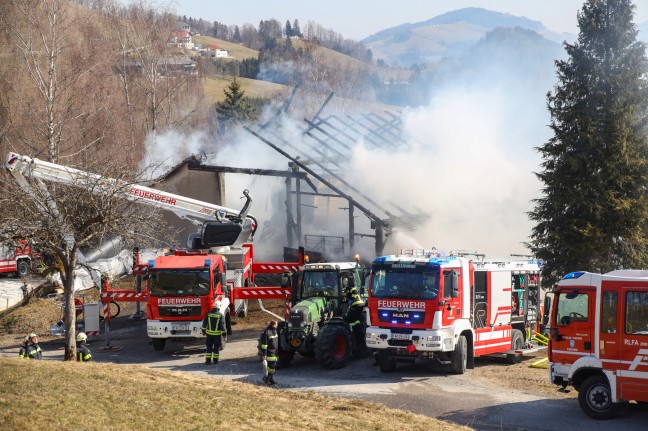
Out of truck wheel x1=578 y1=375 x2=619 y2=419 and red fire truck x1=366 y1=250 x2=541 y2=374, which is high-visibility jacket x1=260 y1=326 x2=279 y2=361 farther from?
truck wheel x1=578 y1=375 x2=619 y2=419

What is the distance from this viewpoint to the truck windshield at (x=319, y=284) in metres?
21.5

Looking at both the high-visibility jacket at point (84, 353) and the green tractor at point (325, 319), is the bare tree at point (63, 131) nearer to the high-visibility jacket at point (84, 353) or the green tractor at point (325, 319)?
the high-visibility jacket at point (84, 353)

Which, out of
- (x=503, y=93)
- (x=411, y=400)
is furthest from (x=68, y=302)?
(x=503, y=93)

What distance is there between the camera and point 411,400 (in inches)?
645

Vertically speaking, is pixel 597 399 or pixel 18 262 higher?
pixel 18 262

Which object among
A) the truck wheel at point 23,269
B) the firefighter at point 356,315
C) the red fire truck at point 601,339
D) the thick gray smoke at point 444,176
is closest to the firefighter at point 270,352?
the firefighter at point 356,315

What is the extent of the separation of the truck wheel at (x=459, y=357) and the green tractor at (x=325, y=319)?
103 inches

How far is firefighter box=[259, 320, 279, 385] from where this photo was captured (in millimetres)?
17594

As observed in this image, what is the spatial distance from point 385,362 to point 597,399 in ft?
18.0

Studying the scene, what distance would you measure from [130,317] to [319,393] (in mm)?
12911

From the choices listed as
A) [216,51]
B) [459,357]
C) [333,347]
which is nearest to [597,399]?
[459,357]

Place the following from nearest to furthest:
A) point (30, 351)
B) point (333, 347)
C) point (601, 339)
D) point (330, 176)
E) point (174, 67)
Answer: point (601, 339) < point (30, 351) < point (333, 347) < point (330, 176) < point (174, 67)

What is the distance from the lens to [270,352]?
697 inches

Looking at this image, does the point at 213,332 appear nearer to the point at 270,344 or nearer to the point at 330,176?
the point at 270,344
